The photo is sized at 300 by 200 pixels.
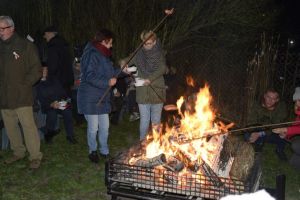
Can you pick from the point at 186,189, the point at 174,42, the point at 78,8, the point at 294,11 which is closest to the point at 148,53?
the point at 186,189

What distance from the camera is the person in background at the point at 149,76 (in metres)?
6.02

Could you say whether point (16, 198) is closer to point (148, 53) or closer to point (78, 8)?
point (148, 53)

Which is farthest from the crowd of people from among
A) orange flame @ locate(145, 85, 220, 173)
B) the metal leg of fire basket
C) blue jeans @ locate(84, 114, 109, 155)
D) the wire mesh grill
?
the metal leg of fire basket

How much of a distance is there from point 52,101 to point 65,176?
1.60 metres

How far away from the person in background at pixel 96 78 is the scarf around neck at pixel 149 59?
521mm

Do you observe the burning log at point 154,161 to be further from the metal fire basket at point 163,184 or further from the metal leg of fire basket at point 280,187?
the metal leg of fire basket at point 280,187

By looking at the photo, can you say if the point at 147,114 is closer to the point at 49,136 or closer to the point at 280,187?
the point at 49,136

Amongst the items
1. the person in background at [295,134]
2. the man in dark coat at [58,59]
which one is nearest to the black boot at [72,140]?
the man in dark coat at [58,59]

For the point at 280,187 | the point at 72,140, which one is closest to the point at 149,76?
the point at 72,140

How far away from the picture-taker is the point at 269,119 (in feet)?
22.2

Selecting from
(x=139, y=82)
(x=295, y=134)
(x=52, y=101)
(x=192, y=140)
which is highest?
(x=139, y=82)

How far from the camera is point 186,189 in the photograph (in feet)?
13.7

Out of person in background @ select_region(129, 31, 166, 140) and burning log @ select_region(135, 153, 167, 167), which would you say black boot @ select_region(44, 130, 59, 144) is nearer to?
person in background @ select_region(129, 31, 166, 140)

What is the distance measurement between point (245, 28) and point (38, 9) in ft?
19.4
